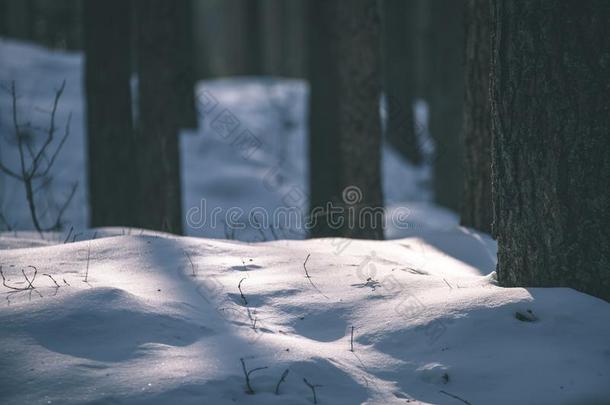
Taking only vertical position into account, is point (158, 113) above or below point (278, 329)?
above

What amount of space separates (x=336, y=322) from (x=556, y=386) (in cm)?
101

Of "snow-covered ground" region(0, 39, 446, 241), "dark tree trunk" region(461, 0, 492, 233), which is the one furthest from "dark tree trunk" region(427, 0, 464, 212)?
"dark tree trunk" region(461, 0, 492, 233)

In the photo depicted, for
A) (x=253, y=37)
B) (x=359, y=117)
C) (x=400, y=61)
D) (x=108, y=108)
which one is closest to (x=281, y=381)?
(x=359, y=117)

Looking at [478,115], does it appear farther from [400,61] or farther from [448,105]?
[400,61]

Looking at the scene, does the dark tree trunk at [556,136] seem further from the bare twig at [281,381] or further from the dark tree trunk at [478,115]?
the dark tree trunk at [478,115]

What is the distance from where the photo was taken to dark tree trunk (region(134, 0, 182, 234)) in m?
6.75

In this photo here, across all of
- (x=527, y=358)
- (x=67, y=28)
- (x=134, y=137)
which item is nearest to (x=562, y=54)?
(x=527, y=358)

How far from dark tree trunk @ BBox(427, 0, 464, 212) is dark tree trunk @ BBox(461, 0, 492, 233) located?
5.93 meters

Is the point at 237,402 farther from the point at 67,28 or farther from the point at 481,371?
the point at 67,28

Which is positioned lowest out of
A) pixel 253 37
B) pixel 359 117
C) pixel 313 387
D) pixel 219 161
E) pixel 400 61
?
pixel 219 161

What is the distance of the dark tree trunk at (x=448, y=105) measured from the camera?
11.1m

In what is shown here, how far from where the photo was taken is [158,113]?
6.78 metres

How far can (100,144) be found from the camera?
706 centimetres

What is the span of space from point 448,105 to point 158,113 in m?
6.28
